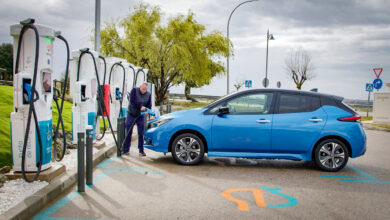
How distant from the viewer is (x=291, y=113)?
6.79 m

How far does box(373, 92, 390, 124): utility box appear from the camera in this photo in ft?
67.0

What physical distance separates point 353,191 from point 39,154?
194 inches

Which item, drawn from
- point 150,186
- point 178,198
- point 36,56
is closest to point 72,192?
point 150,186

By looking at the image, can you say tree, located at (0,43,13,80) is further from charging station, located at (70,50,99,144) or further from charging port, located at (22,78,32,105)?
charging port, located at (22,78,32,105)

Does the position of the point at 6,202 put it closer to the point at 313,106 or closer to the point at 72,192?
the point at 72,192

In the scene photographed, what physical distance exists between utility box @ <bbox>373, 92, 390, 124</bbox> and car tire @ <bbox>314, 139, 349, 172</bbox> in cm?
1615

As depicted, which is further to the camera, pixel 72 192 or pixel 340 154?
pixel 340 154

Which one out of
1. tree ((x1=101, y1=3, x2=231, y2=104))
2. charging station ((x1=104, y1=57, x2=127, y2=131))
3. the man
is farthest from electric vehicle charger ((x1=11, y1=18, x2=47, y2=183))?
tree ((x1=101, y1=3, x2=231, y2=104))

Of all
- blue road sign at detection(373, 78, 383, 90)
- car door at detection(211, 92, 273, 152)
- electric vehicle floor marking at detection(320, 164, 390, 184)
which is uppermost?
blue road sign at detection(373, 78, 383, 90)

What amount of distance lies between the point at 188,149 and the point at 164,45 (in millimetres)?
18523

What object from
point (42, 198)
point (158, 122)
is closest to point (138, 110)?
point (158, 122)

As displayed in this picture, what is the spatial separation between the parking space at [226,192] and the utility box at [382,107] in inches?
584

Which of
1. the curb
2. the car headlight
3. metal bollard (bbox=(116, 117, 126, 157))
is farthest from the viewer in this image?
metal bollard (bbox=(116, 117, 126, 157))

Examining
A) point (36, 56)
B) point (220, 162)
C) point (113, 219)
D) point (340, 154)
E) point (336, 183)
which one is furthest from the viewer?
point (220, 162)
